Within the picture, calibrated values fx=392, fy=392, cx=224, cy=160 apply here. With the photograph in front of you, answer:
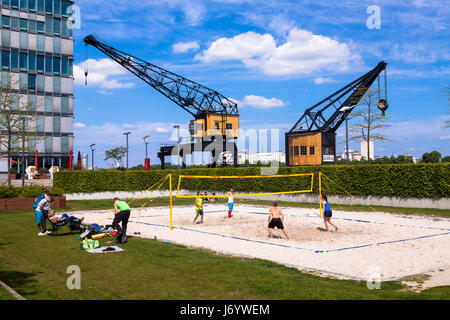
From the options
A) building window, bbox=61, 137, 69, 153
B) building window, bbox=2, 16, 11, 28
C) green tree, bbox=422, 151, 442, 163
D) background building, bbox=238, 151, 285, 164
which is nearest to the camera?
building window, bbox=2, 16, 11, 28

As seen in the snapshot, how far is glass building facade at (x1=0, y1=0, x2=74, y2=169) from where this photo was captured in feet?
187

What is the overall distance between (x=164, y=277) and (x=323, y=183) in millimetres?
25319

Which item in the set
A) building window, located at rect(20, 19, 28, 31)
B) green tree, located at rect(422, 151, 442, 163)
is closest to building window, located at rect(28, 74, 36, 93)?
building window, located at rect(20, 19, 28, 31)

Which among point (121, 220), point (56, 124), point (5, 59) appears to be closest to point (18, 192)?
point (121, 220)

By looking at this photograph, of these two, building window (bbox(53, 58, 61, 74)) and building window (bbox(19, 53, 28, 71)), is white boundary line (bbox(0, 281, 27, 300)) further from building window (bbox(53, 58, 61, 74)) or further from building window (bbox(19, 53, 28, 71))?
building window (bbox(53, 58, 61, 74))

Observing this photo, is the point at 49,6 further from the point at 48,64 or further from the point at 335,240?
the point at 335,240

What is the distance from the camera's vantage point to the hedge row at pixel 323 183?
26.6 meters

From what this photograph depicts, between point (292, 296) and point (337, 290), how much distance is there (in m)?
1.15

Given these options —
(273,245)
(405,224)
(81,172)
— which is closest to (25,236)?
(273,245)

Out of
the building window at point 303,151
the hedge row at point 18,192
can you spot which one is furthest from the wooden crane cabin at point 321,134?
the hedge row at point 18,192

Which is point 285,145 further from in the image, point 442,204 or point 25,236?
point 25,236

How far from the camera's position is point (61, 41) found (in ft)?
200

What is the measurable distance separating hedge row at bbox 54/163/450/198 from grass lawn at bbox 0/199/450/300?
19.6m

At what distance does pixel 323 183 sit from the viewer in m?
33.1
